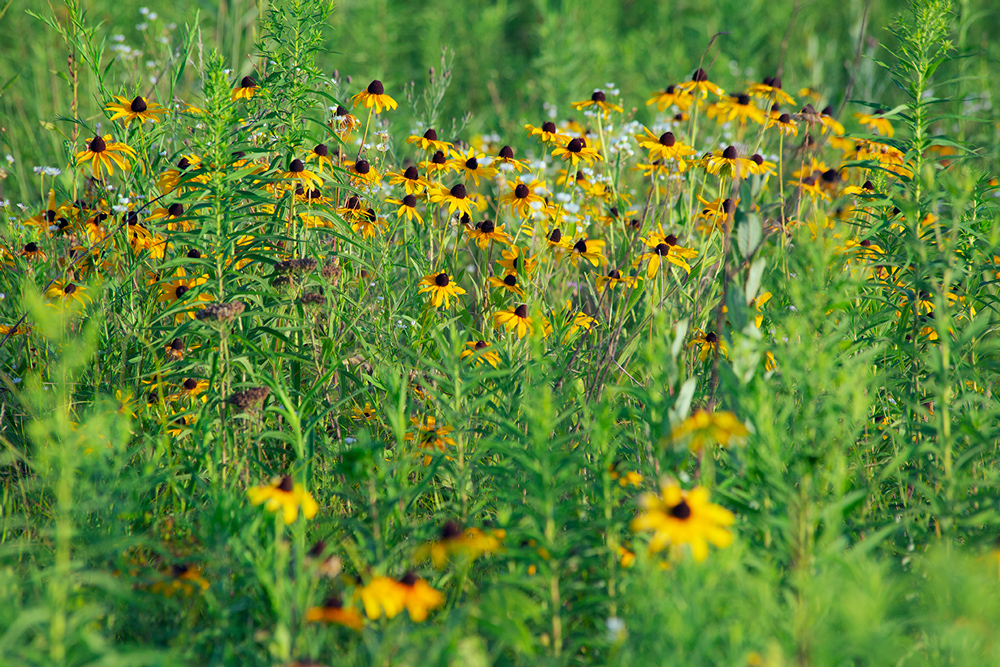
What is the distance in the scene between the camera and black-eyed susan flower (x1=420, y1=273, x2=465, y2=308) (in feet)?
8.29

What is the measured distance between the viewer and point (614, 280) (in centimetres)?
255

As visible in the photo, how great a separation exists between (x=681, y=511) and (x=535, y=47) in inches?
225

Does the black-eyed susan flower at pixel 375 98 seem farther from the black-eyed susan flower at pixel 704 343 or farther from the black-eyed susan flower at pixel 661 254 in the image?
the black-eyed susan flower at pixel 704 343

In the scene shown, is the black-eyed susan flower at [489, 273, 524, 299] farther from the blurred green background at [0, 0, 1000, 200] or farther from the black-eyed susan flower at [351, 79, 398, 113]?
the blurred green background at [0, 0, 1000, 200]

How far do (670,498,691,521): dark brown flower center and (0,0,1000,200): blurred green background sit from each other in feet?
11.5

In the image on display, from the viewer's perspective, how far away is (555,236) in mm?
2775

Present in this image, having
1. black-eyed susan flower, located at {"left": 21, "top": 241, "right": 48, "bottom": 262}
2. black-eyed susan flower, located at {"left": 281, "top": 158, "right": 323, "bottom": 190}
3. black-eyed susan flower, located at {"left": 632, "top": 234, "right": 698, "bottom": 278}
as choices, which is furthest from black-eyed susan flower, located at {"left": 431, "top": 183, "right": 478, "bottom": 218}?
black-eyed susan flower, located at {"left": 21, "top": 241, "right": 48, "bottom": 262}

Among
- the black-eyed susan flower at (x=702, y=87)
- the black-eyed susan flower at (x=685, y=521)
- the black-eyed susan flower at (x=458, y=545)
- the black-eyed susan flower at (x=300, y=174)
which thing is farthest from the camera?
the black-eyed susan flower at (x=702, y=87)

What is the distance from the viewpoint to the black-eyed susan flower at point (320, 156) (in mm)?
2475

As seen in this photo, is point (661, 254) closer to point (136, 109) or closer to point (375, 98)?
point (375, 98)

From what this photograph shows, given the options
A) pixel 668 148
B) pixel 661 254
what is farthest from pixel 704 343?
pixel 668 148

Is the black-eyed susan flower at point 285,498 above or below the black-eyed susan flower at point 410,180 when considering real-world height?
below

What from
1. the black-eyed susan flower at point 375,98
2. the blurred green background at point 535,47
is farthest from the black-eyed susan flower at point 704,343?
the blurred green background at point 535,47

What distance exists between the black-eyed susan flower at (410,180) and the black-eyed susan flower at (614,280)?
699mm
